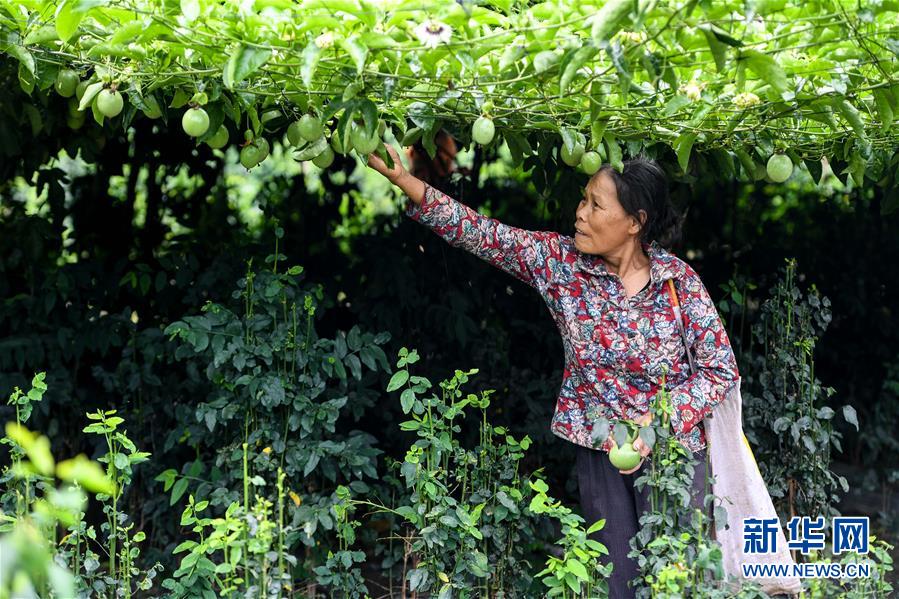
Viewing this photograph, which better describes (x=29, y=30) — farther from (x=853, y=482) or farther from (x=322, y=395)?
(x=853, y=482)

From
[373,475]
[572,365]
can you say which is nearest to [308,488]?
[373,475]

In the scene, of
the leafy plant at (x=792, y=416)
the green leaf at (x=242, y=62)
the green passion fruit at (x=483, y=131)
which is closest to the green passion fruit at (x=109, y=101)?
the green leaf at (x=242, y=62)

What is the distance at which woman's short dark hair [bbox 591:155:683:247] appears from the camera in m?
2.49

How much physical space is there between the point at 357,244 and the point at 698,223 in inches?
67.4

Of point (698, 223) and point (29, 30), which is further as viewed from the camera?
point (698, 223)

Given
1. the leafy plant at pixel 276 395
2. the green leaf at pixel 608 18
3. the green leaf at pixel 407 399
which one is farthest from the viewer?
the leafy plant at pixel 276 395

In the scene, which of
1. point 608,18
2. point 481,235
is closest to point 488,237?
point 481,235

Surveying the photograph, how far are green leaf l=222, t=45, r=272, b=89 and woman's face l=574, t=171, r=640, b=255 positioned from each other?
1.01 m

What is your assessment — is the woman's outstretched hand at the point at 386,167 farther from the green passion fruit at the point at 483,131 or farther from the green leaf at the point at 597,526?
the green leaf at the point at 597,526

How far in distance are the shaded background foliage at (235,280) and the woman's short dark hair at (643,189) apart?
30 centimetres

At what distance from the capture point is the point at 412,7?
1720 mm

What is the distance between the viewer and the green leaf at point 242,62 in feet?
5.68

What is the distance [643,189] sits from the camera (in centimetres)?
250

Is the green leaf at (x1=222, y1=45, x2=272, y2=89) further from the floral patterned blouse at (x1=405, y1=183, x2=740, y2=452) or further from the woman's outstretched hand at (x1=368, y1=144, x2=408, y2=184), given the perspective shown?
the floral patterned blouse at (x1=405, y1=183, x2=740, y2=452)
